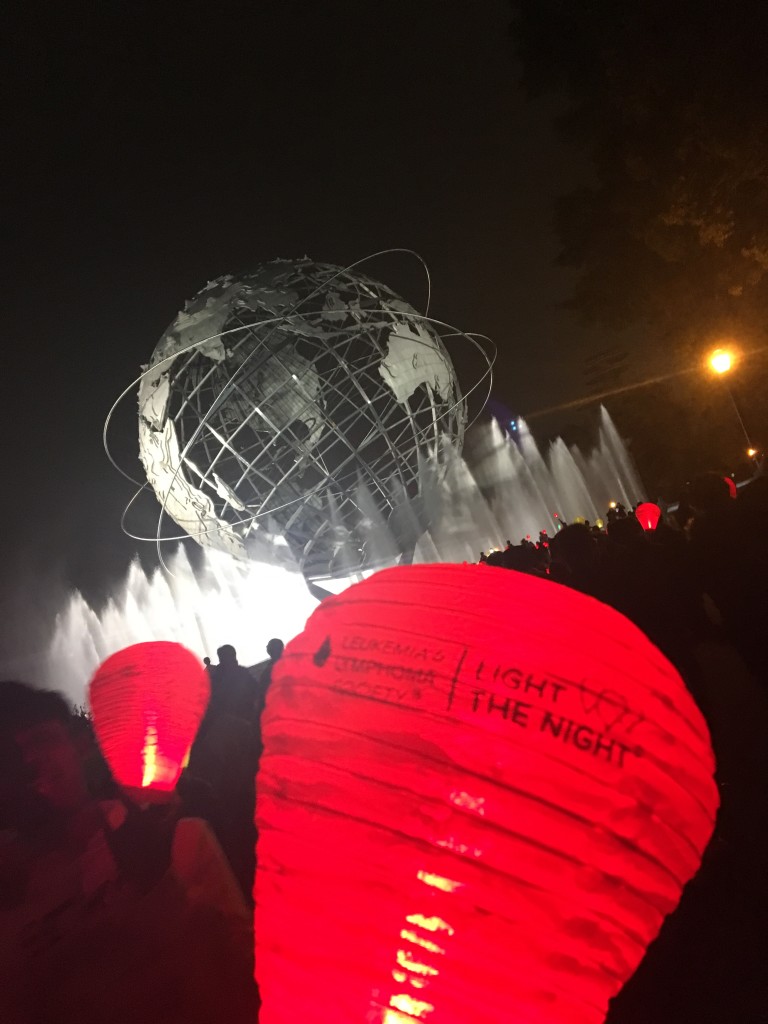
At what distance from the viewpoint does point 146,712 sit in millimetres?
2723

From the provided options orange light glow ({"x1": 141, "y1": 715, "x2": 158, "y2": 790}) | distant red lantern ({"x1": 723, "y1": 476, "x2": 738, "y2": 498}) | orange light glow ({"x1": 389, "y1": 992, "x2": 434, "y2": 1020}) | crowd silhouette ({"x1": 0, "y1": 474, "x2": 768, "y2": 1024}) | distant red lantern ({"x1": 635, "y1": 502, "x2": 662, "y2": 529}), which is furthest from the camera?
distant red lantern ({"x1": 635, "y1": 502, "x2": 662, "y2": 529})

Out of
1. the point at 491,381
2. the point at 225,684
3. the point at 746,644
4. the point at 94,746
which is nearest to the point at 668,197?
the point at 491,381

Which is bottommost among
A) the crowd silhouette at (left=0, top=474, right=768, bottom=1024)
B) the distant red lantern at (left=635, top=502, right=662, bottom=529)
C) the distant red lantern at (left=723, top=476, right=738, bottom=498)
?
the crowd silhouette at (left=0, top=474, right=768, bottom=1024)

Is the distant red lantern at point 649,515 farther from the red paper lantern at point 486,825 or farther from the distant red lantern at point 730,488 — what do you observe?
the red paper lantern at point 486,825

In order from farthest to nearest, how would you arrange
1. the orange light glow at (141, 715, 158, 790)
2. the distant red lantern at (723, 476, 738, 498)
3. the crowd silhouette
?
the distant red lantern at (723, 476, 738, 498)
the orange light glow at (141, 715, 158, 790)
the crowd silhouette

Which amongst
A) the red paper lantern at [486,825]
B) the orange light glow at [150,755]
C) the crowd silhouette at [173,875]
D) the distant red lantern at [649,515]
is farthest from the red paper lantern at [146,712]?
the distant red lantern at [649,515]

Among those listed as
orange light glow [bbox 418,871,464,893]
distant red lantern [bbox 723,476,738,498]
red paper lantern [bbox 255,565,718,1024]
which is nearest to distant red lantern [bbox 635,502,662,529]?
distant red lantern [bbox 723,476,738,498]

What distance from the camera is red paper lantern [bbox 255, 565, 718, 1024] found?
3.20 feet

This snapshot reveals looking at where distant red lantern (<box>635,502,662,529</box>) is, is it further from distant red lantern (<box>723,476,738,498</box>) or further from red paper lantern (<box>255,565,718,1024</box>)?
red paper lantern (<box>255,565,718,1024</box>)

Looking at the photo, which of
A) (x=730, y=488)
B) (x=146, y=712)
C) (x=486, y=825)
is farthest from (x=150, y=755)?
(x=730, y=488)

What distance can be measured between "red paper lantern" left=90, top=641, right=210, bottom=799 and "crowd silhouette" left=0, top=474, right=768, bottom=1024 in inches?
5.9

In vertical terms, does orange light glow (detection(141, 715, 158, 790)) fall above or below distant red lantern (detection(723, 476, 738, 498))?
below

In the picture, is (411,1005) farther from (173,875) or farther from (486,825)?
(173,875)

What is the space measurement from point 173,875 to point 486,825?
6.41 ft
